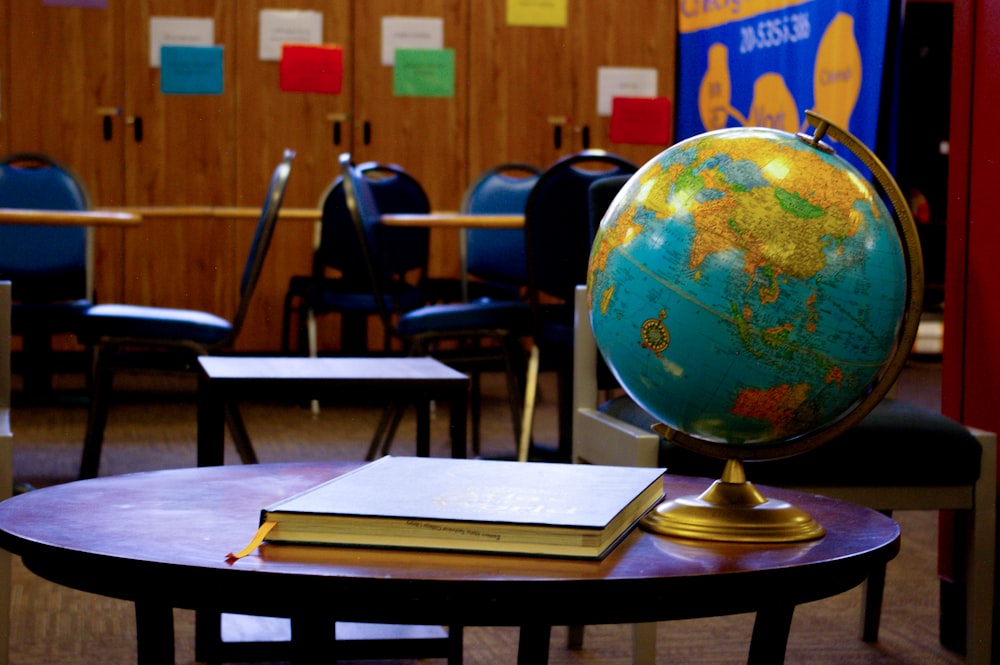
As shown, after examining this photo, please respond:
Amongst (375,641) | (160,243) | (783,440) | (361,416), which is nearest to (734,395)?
(783,440)

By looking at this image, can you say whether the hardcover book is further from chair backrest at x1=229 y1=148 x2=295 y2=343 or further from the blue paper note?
the blue paper note

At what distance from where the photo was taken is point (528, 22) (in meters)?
6.52

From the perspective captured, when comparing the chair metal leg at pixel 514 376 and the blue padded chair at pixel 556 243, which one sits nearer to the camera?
the blue padded chair at pixel 556 243

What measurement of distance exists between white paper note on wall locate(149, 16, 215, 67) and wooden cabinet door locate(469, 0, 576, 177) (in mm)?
1309

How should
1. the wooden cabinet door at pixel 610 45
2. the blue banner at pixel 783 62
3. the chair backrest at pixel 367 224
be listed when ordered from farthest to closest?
the wooden cabinet door at pixel 610 45 → the chair backrest at pixel 367 224 → the blue banner at pixel 783 62

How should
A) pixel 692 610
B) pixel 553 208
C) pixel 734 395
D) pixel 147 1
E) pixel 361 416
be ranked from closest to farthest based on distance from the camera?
pixel 692 610
pixel 734 395
pixel 553 208
pixel 361 416
pixel 147 1

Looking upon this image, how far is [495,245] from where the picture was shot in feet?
15.0

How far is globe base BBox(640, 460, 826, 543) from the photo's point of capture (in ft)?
3.04

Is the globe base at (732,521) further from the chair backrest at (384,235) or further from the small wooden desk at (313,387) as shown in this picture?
the chair backrest at (384,235)

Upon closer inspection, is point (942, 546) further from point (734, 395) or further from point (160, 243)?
point (160, 243)

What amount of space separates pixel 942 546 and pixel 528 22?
4709 mm

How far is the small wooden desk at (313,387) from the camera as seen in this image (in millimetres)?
1833

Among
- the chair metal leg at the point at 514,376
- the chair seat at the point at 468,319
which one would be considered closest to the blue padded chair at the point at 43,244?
the chair seat at the point at 468,319

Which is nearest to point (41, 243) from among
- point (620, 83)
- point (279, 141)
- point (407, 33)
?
point (279, 141)
